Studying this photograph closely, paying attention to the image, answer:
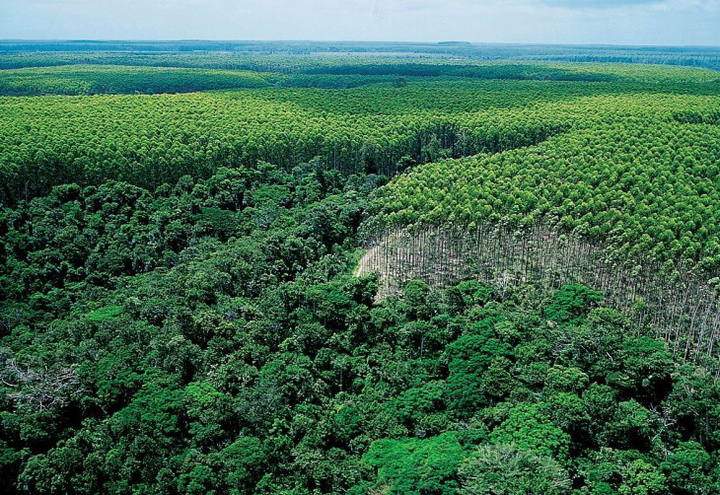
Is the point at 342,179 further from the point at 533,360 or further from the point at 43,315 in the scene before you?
the point at 533,360

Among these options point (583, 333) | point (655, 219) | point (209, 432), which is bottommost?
point (209, 432)

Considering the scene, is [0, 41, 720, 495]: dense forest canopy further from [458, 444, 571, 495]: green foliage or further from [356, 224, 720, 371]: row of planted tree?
[356, 224, 720, 371]: row of planted tree

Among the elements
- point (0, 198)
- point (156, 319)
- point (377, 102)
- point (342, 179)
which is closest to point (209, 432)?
point (156, 319)

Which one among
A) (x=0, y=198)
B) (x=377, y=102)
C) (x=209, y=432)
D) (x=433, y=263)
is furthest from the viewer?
(x=377, y=102)

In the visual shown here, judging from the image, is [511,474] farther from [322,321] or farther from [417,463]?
[322,321]

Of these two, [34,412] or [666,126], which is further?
[666,126]

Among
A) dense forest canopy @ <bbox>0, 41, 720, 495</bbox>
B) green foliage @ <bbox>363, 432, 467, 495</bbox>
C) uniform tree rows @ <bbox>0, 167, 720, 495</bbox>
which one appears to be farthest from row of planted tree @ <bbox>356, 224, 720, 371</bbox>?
green foliage @ <bbox>363, 432, 467, 495</bbox>

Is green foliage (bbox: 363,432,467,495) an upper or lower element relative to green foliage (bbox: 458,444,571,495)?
lower

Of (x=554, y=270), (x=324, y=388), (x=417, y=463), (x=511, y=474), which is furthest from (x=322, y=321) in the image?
(x=511, y=474)
